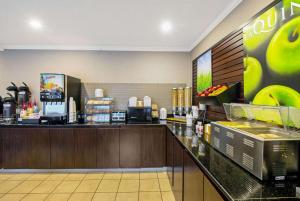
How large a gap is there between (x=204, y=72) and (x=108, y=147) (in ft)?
7.58

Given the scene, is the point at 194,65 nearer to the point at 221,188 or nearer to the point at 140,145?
the point at 140,145

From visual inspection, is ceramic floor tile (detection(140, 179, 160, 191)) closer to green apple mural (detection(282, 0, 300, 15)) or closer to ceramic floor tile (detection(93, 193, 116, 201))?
ceramic floor tile (detection(93, 193, 116, 201))

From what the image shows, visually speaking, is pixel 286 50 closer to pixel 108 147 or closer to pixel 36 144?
pixel 108 147

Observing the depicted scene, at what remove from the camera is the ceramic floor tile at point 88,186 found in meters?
3.07

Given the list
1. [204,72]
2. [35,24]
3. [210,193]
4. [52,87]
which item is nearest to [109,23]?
[35,24]

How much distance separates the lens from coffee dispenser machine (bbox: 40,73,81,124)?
3650 millimetres

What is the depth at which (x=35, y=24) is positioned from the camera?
3.13 m

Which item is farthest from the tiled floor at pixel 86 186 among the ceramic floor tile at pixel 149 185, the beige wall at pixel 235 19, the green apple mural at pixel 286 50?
the beige wall at pixel 235 19

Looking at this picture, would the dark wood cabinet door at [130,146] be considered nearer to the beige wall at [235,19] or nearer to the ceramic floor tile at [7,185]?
the ceramic floor tile at [7,185]

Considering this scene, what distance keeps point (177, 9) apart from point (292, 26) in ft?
4.84

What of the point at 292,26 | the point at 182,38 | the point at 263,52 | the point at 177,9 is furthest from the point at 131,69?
the point at 292,26

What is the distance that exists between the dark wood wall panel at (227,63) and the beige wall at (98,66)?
1522mm

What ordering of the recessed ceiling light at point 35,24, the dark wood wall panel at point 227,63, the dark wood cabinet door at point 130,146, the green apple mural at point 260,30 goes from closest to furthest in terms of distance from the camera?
the green apple mural at point 260,30 → the dark wood wall panel at point 227,63 → the recessed ceiling light at point 35,24 → the dark wood cabinet door at point 130,146

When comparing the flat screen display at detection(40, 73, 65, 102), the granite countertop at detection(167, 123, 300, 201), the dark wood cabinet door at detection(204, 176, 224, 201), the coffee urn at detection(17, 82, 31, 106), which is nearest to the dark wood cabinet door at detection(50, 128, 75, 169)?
the flat screen display at detection(40, 73, 65, 102)
